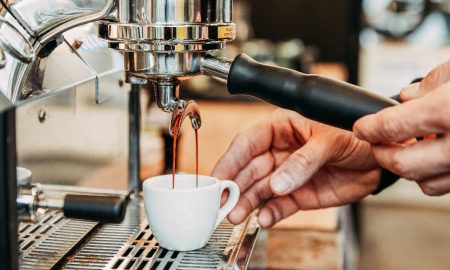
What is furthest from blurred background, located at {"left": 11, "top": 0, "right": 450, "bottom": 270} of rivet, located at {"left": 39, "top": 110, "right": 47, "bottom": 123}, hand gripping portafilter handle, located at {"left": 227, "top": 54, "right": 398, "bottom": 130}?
hand gripping portafilter handle, located at {"left": 227, "top": 54, "right": 398, "bottom": 130}

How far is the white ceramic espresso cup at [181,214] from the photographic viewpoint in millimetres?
548

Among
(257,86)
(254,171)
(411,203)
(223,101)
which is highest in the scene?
(257,86)

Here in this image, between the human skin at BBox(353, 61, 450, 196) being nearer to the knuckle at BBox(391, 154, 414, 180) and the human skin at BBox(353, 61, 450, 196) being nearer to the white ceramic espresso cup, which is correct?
the knuckle at BBox(391, 154, 414, 180)

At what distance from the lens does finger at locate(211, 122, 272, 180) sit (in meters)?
0.74

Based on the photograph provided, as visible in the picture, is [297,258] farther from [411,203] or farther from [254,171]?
[411,203]

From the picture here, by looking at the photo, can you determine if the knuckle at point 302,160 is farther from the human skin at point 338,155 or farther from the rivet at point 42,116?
the rivet at point 42,116

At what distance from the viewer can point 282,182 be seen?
636 millimetres

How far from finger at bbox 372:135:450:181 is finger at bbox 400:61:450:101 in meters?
0.07

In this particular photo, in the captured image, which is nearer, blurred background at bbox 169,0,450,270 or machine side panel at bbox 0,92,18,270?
machine side panel at bbox 0,92,18,270

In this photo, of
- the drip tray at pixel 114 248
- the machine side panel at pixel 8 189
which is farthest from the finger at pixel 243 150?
the machine side panel at pixel 8 189

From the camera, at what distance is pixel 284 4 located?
3.23 metres

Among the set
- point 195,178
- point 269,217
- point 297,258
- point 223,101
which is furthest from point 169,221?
point 223,101

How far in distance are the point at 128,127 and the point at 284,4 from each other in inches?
104

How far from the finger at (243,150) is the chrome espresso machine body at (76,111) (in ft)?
0.41
